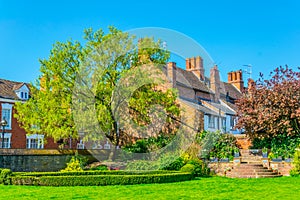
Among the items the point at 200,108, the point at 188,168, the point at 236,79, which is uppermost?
the point at 236,79

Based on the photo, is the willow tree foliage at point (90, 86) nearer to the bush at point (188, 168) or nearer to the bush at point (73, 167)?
the bush at point (73, 167)

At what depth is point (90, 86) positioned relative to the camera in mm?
25953

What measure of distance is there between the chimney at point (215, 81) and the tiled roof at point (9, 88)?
69.5 ft

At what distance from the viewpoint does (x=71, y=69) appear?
26.0 m

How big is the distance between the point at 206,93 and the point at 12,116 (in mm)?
20877

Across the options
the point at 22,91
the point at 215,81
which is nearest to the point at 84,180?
the point at 22,91

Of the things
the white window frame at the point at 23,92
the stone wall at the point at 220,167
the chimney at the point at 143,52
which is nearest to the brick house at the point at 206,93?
the chimney at the point at 143,52

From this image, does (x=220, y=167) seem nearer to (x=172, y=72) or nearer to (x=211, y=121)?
(x=211, y=121)

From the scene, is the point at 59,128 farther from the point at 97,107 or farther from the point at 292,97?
the point at 292,97

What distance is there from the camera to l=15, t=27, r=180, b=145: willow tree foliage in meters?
25.0

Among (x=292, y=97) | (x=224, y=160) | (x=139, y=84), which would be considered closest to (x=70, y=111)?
(x=139, y=84)

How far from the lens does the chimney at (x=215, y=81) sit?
41537mm

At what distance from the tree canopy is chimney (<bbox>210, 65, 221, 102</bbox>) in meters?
16.1

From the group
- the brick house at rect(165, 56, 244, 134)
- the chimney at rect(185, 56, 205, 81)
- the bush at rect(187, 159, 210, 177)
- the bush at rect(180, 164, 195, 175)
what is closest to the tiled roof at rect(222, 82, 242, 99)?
the brick house at rect(165, 56, 244, 134)
